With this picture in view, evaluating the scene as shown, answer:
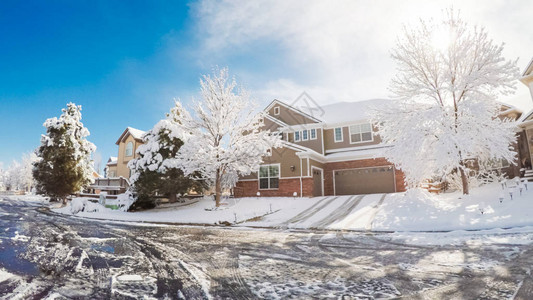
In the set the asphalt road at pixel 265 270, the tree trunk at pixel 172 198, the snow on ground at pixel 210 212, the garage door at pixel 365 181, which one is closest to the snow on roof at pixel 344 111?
the garage door at pixel 365 181

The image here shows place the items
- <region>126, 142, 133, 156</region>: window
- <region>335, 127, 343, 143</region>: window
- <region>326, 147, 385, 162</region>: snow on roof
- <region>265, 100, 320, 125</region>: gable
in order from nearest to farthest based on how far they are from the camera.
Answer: <region>326, 147, 385, 162</region>: snow on roof
<region>335, 127, 343, 143</region>: window
<region>265, 100, 320, 125</region>: gable
<region>126, 142, 133, 156</region>: window

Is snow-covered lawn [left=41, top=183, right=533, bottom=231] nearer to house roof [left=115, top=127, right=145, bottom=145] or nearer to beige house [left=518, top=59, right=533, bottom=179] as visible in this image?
beige house [left=518, top=59, right=533, bottom=179]

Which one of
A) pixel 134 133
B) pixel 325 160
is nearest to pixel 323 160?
pixel 325 160

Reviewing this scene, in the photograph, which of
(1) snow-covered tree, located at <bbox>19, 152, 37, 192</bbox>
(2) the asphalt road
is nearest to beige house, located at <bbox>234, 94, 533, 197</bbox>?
(2) the asphalt road

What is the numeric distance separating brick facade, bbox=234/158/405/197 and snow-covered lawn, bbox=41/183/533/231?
2.10 meters

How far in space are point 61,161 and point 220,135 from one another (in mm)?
16141

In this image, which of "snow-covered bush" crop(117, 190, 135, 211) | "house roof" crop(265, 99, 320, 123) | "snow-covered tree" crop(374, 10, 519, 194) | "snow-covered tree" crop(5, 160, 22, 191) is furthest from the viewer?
"snow-covered tree" crop(5, 160, 22, 191)

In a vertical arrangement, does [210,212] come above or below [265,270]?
above

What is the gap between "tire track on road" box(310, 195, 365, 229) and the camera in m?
10.7

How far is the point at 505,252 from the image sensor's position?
5480 millimetres

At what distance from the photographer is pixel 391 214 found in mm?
11727

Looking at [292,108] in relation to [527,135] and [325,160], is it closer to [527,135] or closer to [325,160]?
[325,160]

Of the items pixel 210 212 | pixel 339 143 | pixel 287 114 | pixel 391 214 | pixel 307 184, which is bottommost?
pixel 210 212

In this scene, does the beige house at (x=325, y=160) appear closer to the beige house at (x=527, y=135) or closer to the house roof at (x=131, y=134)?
the beige house at (x=527, y=135)
